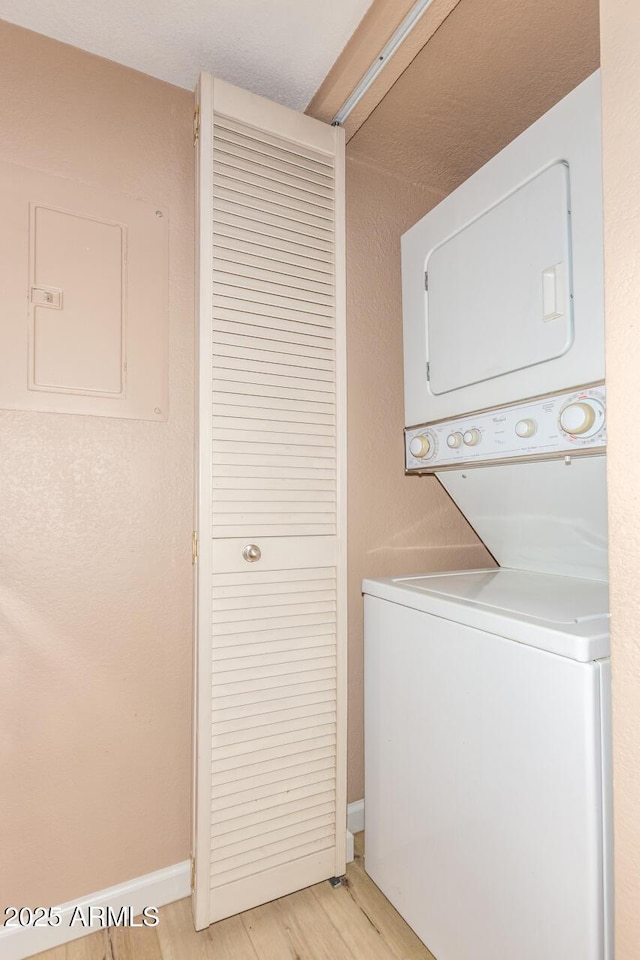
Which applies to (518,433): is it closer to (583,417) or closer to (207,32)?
(583,417)

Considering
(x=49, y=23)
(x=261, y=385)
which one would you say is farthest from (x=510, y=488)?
(x=49, y=23)

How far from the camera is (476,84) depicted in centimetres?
175

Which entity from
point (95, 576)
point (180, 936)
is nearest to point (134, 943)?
point (180, 936)

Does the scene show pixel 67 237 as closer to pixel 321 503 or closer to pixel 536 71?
pixel 321 503

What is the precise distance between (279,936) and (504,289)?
6.98 ft

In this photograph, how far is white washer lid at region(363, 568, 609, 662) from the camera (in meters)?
1.12

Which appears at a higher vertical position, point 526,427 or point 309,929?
point 526,427

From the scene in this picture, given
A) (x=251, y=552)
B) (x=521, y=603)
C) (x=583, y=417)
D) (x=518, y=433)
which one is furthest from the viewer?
(x=251, y=552)

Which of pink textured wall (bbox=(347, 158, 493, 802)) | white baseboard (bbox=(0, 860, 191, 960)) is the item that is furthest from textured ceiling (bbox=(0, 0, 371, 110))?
white baseboard (bbox=(0, 860, 191, 960))

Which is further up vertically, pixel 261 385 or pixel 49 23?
pixel 49 23

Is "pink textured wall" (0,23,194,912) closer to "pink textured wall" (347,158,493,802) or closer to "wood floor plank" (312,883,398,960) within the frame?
"wood floor plank" (312,883,398,960)

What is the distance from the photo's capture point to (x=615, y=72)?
969 mm

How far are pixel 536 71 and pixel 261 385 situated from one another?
4.49ft

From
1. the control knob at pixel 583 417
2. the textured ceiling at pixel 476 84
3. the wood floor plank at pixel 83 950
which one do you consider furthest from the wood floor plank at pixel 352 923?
the textured ceiling at pixel 476 84
